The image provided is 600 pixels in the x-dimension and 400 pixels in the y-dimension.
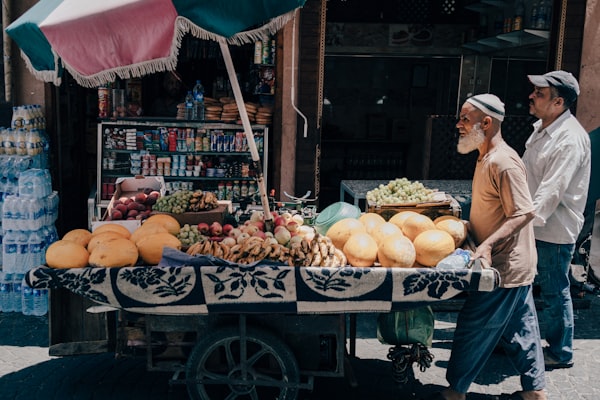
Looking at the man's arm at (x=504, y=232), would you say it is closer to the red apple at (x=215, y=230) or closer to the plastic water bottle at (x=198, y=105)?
the red apple at (x=215, y=230)

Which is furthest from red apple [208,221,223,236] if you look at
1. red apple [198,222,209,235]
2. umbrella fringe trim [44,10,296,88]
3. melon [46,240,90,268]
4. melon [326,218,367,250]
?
umbrella fringe trim [44,10,296,88]

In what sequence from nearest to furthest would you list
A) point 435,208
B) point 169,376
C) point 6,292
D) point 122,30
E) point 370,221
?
point 122,30
point 370,221
point 169,376
point 435,208
point 6,292

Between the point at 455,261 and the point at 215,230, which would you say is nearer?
the point at 455,261

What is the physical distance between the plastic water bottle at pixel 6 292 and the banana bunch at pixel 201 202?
2245 mm

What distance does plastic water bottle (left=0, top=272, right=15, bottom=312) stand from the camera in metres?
6.25

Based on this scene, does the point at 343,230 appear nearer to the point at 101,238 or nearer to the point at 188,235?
the point at 188,235

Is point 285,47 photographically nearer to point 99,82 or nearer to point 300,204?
point 300,204

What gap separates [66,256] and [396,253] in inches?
81.2

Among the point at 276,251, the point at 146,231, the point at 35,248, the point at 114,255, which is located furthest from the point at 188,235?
the point at 35,248

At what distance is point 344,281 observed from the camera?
392 cm

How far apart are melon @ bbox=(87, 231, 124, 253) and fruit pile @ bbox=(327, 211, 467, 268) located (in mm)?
1456

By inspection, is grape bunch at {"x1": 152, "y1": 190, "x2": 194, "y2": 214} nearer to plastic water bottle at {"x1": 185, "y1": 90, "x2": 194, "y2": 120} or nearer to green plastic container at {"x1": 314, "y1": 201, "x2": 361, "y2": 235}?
green plastic container at {"x1": 314, "y1": 201, "x2": 361, "y2": 235}

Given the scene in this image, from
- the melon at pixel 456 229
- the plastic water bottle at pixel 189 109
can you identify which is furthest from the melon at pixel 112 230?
the plastic water bottle at pixel 189 109

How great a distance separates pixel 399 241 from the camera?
4.09m
